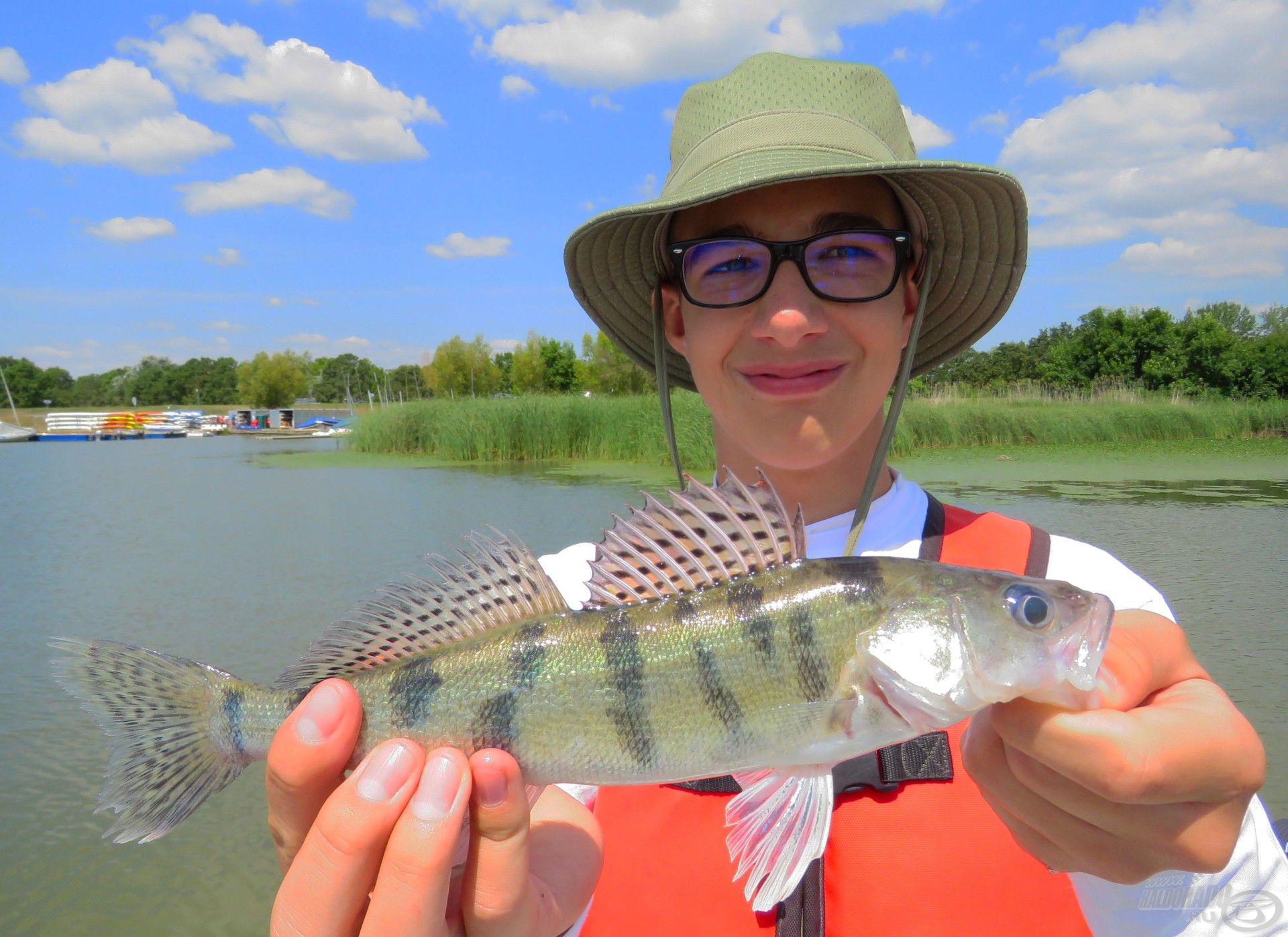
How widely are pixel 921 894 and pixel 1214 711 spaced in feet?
2.84

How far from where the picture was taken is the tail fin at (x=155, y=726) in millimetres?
1829

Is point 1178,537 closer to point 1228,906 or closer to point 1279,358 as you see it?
point 1228,906

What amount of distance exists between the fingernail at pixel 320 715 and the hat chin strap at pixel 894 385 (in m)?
1.16

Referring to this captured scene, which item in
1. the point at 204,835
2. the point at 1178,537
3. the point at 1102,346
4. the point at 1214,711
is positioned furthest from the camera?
the point at 1102,346

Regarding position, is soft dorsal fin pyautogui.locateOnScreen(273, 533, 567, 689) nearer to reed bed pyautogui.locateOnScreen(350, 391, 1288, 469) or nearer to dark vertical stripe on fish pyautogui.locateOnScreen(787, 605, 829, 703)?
dark vertical stripe on fish pyautogui.locateOnScreen(787, 605, 829, 703)

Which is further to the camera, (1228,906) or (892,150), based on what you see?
(892,150)

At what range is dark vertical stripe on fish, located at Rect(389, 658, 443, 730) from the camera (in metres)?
1.73

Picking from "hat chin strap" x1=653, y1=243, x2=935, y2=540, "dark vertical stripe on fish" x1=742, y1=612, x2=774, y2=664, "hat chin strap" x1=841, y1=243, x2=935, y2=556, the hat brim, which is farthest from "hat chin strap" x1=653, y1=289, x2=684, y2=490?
"dark vertical stripe on fish" x1=742, y1=612, x2=774, y2=664

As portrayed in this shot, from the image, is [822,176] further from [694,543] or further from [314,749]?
[314,749]

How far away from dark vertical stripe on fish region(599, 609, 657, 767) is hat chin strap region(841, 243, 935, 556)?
0.93 metres

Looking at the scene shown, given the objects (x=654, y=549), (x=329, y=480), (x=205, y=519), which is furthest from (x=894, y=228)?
(x=329, y=480)

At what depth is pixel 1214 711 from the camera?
53.6 inches

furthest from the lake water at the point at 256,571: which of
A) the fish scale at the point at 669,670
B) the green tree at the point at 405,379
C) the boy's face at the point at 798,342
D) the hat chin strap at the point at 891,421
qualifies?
the green tree at the point at 405,379

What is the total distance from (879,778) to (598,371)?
145 feet
